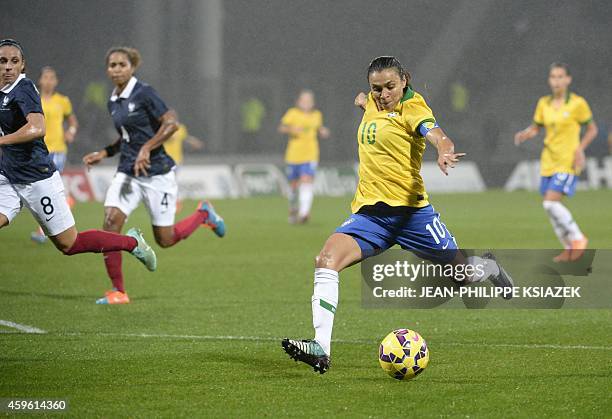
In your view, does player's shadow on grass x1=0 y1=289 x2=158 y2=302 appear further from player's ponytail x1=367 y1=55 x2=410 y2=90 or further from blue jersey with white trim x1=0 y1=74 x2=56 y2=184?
player's ponytail x1=367 y1=55 x2=410 y2=90

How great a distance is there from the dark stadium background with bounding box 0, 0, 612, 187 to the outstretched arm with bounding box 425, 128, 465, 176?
21.8m

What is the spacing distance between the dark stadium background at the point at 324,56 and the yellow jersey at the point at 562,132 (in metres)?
15.5

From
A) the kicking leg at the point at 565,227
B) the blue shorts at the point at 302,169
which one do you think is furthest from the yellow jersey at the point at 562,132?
the blue shorts at the point at 302,169

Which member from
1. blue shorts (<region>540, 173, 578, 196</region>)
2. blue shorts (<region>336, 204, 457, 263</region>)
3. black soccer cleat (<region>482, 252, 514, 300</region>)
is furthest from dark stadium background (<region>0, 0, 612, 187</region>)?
blue shorts (<region>336, 204, 457, 263</region>)

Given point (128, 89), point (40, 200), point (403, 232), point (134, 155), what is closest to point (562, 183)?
point (134, 155)

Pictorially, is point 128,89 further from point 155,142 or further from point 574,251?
point 574,251

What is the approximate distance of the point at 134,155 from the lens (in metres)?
10.3

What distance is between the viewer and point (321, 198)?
2738cm

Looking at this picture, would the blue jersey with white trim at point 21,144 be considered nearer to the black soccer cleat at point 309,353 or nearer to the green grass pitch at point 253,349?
the green grass pitch at point 253,349

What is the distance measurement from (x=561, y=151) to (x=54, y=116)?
8.03 meters

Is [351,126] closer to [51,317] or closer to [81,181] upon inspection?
[81,181]

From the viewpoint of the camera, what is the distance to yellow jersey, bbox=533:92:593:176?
1354 cm

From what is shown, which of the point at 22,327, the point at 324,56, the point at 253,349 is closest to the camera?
the point at 253,349

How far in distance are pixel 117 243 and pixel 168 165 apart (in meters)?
1.31
